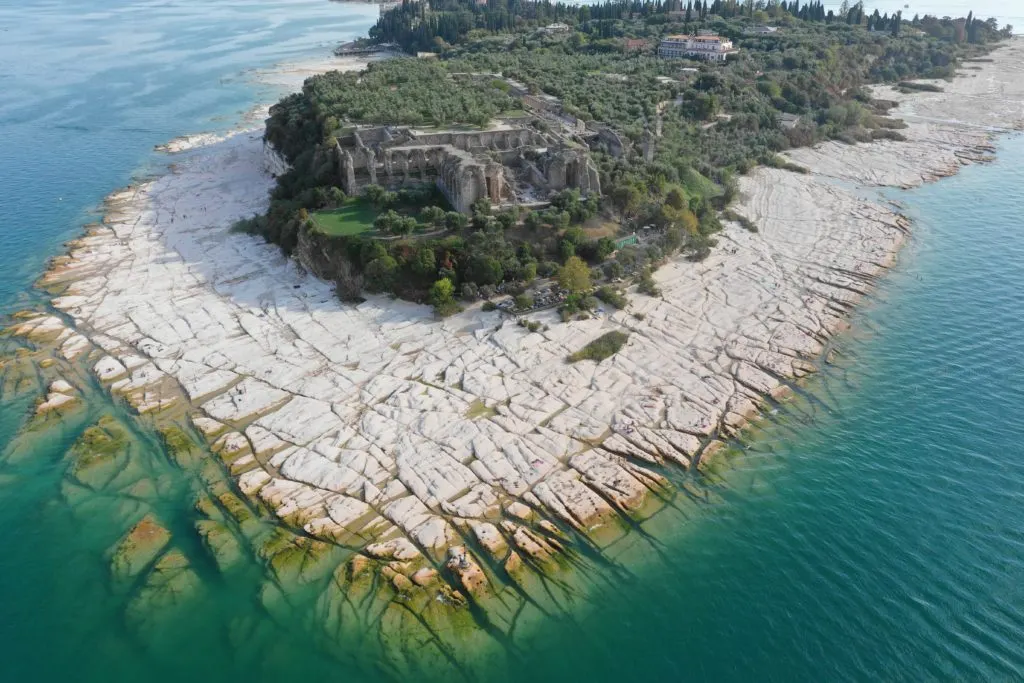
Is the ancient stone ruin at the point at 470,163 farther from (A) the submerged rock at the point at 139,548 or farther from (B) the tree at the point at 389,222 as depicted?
(A) the submerged rock at the point at 139,548

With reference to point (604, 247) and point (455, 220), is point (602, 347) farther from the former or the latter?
point (455, 220)

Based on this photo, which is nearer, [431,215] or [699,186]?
[431,215]

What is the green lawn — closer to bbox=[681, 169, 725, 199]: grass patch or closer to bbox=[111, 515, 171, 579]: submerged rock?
bbox=[111, 515, 171, 579]: submerged rock

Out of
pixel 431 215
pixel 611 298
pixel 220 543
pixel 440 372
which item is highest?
pixel 431 215

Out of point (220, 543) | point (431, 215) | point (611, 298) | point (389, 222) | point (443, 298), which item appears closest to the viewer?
point (220, 543)

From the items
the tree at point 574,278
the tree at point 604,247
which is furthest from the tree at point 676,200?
the tree at point 574,278

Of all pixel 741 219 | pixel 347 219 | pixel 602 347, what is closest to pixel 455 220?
pixel 347 219

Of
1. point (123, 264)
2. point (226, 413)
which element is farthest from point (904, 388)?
point (123, 264)
